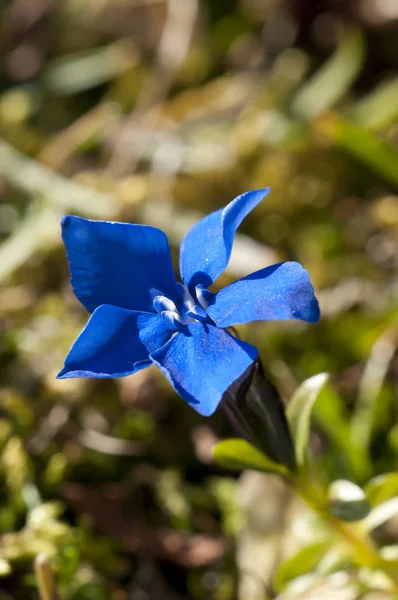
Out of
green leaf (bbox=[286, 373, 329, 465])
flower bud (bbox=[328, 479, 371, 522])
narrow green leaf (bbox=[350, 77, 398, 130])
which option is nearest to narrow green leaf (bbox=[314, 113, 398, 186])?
narrow green leaf (bbox=[350, 77, 398, 130])

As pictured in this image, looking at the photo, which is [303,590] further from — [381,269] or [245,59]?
[245,59]

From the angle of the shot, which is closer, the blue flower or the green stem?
the blue flower

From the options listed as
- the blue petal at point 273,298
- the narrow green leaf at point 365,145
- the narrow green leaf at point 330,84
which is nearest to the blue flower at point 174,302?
the blue petal at point 273,298

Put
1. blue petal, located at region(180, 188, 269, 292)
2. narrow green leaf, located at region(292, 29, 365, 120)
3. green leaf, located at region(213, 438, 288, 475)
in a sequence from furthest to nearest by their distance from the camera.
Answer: narrow green leaf, located at region(292, 29, 365, 120), green leaf, located at region(213, 438, 288, 475), blue petal, located at region(180, 188, 269, 292)

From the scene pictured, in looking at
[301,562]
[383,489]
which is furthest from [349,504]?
[301,562]

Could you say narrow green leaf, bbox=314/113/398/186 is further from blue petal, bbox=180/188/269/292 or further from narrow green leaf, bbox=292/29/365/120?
blue petal, bbox=180/188/269/292

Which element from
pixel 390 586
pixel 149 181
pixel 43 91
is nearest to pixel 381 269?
pixel 149 181

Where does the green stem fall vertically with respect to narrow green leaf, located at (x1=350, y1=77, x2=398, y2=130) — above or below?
below

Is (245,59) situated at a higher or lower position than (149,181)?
higher
